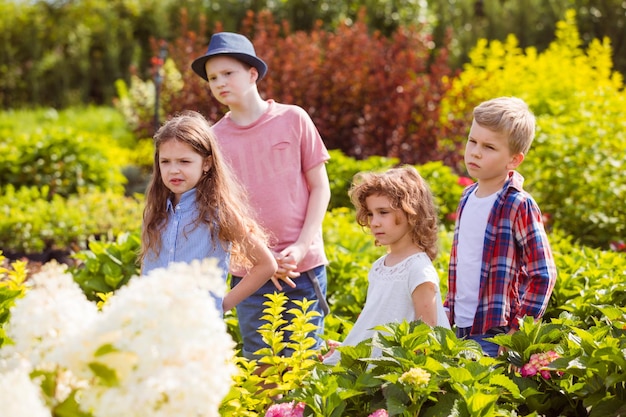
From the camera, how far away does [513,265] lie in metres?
2.78

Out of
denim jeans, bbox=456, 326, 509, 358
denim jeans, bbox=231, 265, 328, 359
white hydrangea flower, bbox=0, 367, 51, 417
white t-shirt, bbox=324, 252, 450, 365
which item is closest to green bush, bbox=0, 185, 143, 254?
denim jeans, bbox=231, 265, 328, 359

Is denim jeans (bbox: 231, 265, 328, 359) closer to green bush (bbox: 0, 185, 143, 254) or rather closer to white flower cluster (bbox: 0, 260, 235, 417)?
white flower cluster (bbox: 0, 260, 235, 417)

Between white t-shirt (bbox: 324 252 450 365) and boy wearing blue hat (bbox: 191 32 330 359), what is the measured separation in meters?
0.42

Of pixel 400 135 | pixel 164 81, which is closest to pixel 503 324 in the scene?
pixel 400 135

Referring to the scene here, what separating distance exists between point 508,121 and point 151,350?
1855 mm

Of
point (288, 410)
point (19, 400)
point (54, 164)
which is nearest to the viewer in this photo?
point (19, 400)

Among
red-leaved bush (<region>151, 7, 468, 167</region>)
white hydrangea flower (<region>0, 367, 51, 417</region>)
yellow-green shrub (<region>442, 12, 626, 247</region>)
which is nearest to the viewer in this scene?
white hydrangea flower (<region>0, 367, 51, 417</region>)

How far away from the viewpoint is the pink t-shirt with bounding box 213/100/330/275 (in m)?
3.15

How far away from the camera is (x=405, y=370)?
7.11ft

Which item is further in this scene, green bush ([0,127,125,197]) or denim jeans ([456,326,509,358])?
green bush ([0,127,125,197])

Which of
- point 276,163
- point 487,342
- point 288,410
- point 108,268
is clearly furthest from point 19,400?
point 108,268

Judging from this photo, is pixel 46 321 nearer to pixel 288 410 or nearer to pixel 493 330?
pixel 288 410

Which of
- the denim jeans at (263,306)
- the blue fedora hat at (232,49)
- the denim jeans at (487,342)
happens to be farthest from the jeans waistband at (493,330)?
the blue fedora hat at (232,49)

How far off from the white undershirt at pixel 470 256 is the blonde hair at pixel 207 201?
0.77m
